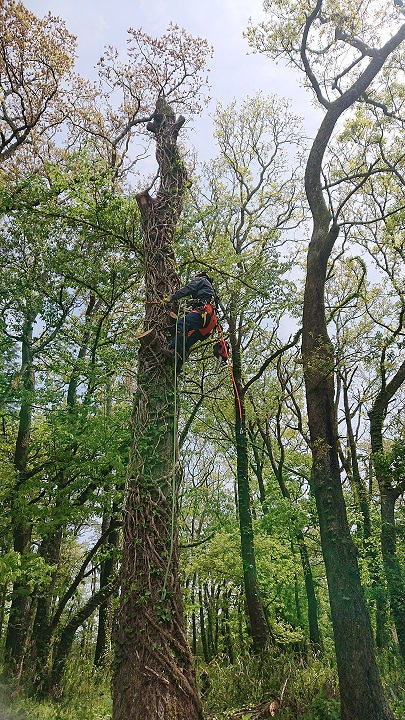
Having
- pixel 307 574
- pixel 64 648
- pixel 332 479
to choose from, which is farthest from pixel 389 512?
pixel 64 648

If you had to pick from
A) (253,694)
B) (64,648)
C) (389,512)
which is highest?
(389,512)

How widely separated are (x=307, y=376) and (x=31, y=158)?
30.0 feet

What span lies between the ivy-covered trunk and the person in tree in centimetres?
18

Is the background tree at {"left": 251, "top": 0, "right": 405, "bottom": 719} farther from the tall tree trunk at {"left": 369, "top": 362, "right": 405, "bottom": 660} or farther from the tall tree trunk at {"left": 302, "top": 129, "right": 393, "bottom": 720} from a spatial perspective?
the tall tree trunk at {"left": 369, "top": 362, "right": 405, "bottom": 660}

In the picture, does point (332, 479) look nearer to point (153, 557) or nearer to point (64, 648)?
point (153, 557)

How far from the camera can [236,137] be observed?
14000 mm

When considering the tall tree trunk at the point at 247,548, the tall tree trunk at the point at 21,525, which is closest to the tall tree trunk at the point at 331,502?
the tall tree trunk at the point at 247,548

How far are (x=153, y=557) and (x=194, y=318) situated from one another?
2.37 m

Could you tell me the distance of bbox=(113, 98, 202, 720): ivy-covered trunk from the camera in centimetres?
319

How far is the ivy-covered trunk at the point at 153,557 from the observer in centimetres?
319

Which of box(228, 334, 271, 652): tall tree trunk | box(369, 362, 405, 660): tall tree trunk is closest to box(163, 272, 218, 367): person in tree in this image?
box(228, 334, 271, 652): tall tree trunk

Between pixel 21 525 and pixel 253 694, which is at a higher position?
pixel 21 525

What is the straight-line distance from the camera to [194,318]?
4.86m

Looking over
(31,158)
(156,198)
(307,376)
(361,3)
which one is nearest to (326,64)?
(361,3)
